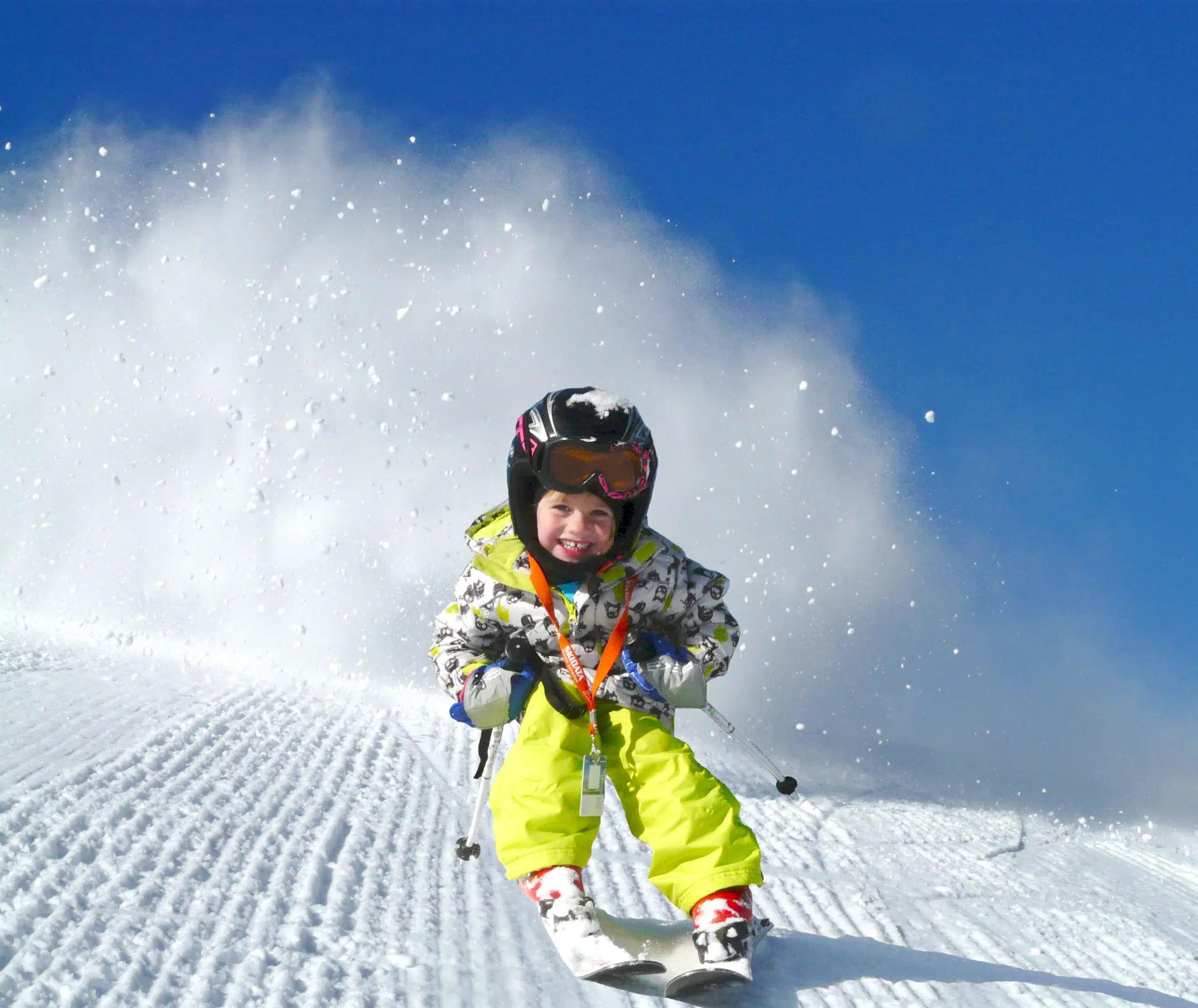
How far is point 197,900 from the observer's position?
6.68 feet

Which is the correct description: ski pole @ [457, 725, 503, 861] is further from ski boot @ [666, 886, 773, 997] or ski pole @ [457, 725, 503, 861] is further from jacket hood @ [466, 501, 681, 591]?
ski boot @ [666, 886, 773, 997]

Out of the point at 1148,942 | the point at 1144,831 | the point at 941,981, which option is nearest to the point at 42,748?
the point at 941,981

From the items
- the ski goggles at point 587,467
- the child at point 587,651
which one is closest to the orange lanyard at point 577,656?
the child at point 587,651

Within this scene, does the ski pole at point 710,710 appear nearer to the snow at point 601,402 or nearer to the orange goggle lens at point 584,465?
the orange goggle lens at point 584,465

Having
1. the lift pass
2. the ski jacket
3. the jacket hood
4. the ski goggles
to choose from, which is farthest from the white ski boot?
the ski goggles

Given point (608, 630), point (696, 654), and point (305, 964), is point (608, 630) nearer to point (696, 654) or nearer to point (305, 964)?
point (696, 654)

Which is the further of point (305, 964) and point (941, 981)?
point (941, 981)

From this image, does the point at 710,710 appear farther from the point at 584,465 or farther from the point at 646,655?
the point at 584,465

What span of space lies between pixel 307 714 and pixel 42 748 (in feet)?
5.93

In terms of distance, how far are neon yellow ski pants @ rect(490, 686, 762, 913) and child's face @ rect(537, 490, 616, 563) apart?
453 mm

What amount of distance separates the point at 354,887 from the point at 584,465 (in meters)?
1.39

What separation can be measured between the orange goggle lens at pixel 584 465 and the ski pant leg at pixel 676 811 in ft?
2.24

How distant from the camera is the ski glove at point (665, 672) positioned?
96.2 inches

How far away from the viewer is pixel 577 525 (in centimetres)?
251
